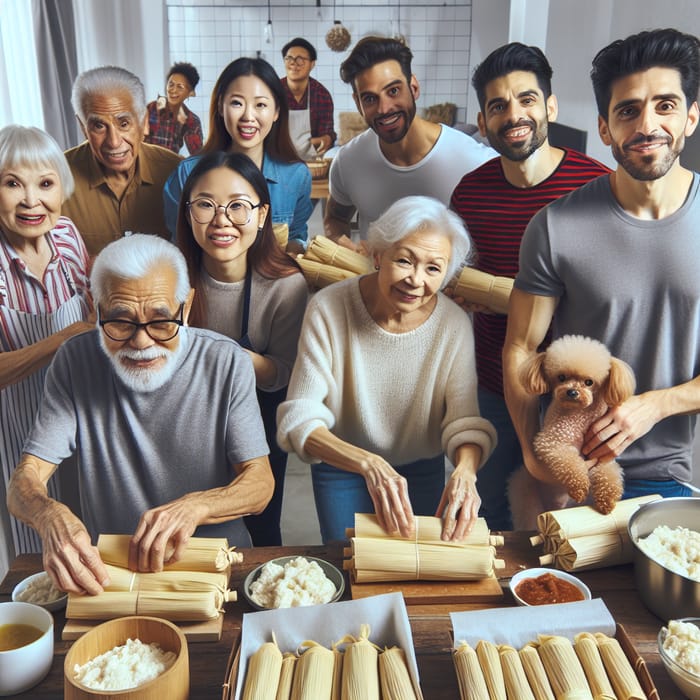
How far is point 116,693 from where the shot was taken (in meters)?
1.08

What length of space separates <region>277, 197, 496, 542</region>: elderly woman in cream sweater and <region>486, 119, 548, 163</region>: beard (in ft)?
1.13

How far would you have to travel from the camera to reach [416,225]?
76.9 inches

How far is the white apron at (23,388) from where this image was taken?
86.3 inches

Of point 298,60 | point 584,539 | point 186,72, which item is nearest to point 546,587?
point 584,539

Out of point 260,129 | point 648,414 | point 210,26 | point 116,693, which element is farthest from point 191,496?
point 210,26

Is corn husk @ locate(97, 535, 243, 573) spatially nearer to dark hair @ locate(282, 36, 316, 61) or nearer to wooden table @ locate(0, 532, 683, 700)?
wooden table @ locate(0, 532, 683, 700)

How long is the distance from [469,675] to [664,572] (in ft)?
1.47

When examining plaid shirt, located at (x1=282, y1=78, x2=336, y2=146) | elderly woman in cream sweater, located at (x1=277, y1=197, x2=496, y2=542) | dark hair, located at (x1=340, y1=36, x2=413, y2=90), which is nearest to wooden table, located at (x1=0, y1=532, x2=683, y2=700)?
elderly woman in cream sweater, located at (x1=277, y1=197, x2=496, y2=542)

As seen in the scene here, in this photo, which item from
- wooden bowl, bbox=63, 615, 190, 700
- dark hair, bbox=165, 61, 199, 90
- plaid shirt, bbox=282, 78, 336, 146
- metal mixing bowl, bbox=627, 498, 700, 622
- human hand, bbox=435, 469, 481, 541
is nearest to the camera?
wooden bowl, bbox=63, 615, 190, 700

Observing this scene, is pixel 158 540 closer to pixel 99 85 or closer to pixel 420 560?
pixel 420 560

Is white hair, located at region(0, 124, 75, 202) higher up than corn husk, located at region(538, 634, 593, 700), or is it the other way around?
white hair, located at region(0, 124, 75, 202)

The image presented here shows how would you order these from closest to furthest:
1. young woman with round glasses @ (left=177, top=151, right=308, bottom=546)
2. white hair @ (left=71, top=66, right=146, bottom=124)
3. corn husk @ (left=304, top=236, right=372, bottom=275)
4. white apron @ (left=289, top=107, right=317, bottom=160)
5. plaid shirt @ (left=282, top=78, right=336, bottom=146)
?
1. young woman with round glasses @ (left=177, top=151, right=308, bottom=546)
2. corn husk @ (left=304, top=236, right=372, bottom=275)
3. white hair @ (left=71, top=66, right=146, bottom=124)
4. white apron @ (left=289, top=107, right=317, bottom=160)
5. plaid shirt @ (left=282, top=78, right=336, bottom=146)

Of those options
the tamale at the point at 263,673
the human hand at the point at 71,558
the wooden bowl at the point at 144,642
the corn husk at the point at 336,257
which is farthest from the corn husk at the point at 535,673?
the corn husk at the point at 336,257

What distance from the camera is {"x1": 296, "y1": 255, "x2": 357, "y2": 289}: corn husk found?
2375 mm
